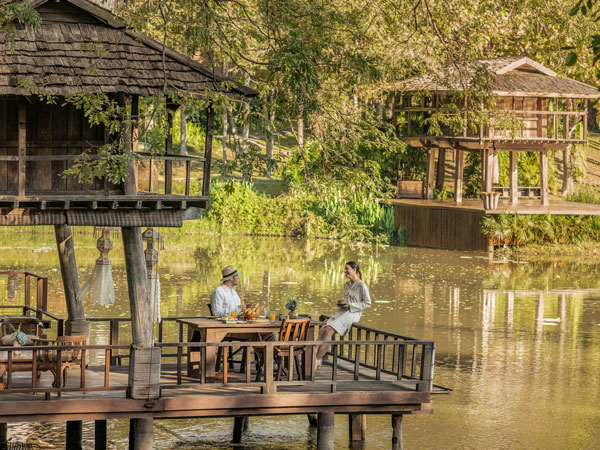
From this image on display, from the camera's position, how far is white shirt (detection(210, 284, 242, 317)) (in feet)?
55.7

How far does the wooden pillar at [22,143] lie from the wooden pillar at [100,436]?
3998mm

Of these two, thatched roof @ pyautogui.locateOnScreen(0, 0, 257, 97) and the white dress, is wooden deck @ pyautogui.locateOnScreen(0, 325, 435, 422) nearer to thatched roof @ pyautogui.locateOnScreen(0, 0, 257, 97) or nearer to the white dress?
the white dress

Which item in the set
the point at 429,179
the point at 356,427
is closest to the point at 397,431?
the point at 356,427

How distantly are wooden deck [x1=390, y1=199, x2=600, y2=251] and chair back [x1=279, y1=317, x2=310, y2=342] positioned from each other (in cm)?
2677

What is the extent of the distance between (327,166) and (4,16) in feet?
23.1

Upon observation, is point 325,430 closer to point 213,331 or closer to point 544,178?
point 213,331

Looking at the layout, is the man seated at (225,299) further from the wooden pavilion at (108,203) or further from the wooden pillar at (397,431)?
the wooden pillar at (397,431)

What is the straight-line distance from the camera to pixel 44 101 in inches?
583

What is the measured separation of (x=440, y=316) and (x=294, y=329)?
14.8 m

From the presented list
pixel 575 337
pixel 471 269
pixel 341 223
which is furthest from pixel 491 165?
pixel 341 223

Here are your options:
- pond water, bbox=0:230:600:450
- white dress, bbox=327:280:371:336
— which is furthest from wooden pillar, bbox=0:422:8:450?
white dress, bbox=327:280:371:336

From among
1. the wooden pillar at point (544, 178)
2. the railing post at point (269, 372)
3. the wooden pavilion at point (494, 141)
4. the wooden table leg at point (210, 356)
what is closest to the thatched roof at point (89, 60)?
the wooden table leg at point (210, 356)

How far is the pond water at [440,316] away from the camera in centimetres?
1816

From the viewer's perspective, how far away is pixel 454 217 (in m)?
43.7
